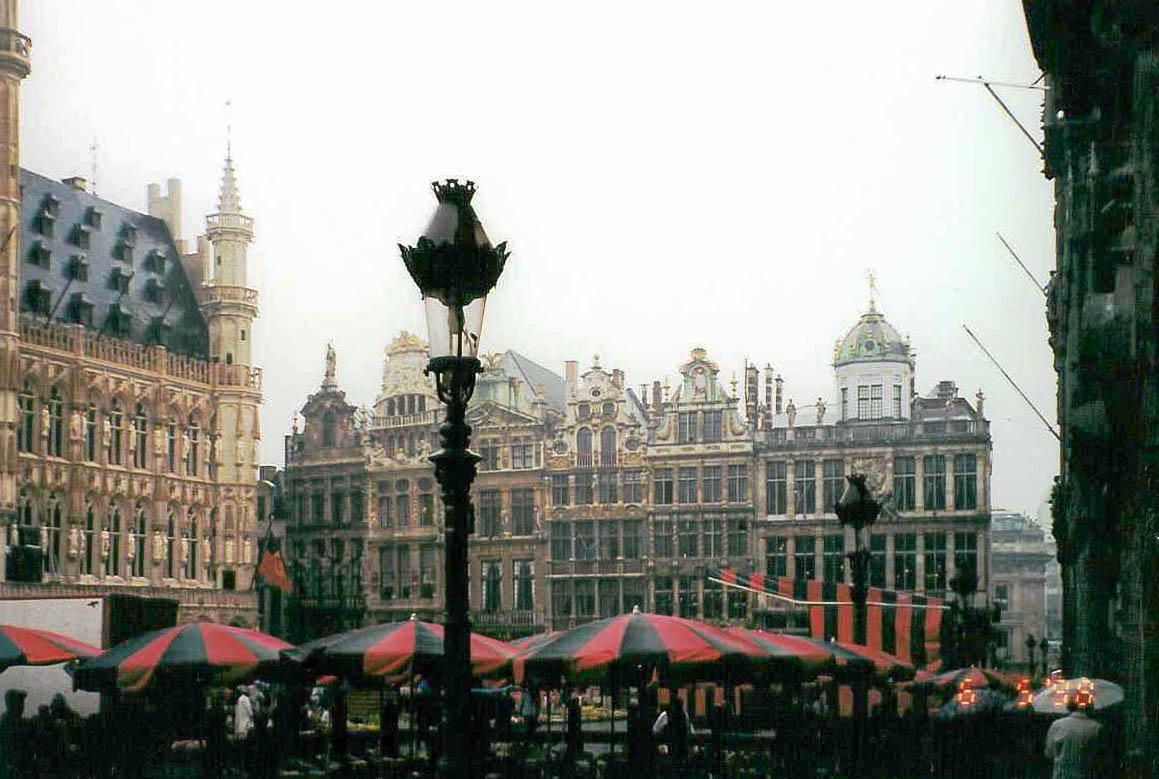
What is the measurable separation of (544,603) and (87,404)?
61.9 ft

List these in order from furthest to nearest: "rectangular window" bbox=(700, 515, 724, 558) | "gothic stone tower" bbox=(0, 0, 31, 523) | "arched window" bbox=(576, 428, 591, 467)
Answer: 1. "arched window" bbox=(576, 428, 591, 467)
2. "rectangular window" bbox=(700, 515, 724, 558)
3. "gothic stone tower" bbox=(0, 0, 31, 523)

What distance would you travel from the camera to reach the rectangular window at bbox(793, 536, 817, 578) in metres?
57.8

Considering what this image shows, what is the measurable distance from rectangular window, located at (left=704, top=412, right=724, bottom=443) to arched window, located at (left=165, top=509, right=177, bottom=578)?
1817 centimetres

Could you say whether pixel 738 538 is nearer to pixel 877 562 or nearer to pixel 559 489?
pixel 877 562

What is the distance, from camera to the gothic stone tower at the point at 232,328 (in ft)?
182

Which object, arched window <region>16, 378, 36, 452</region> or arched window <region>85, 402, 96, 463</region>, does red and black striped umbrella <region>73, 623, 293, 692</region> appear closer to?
arched window <region>16, 378, 36, 452</region>

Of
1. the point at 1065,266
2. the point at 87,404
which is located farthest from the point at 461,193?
the point at 87,404

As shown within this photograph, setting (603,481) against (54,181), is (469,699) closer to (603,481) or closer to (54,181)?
(54,181)

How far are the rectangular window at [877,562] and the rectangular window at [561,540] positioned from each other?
35.1 feet

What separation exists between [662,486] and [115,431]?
755 inches

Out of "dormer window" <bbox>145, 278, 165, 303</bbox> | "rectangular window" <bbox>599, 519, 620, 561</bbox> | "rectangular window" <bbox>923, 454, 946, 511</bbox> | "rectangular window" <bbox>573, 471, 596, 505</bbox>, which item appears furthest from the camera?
"rectangular window" <bbox>573, 471, 596, 505</bbox>

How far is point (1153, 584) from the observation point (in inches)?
421

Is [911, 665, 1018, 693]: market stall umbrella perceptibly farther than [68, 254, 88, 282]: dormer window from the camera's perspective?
No

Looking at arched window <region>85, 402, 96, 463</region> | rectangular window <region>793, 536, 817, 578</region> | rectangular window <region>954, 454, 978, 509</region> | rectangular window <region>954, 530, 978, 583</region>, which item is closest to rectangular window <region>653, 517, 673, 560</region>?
rectangular window <region>793, 536, 817, 578</region>
